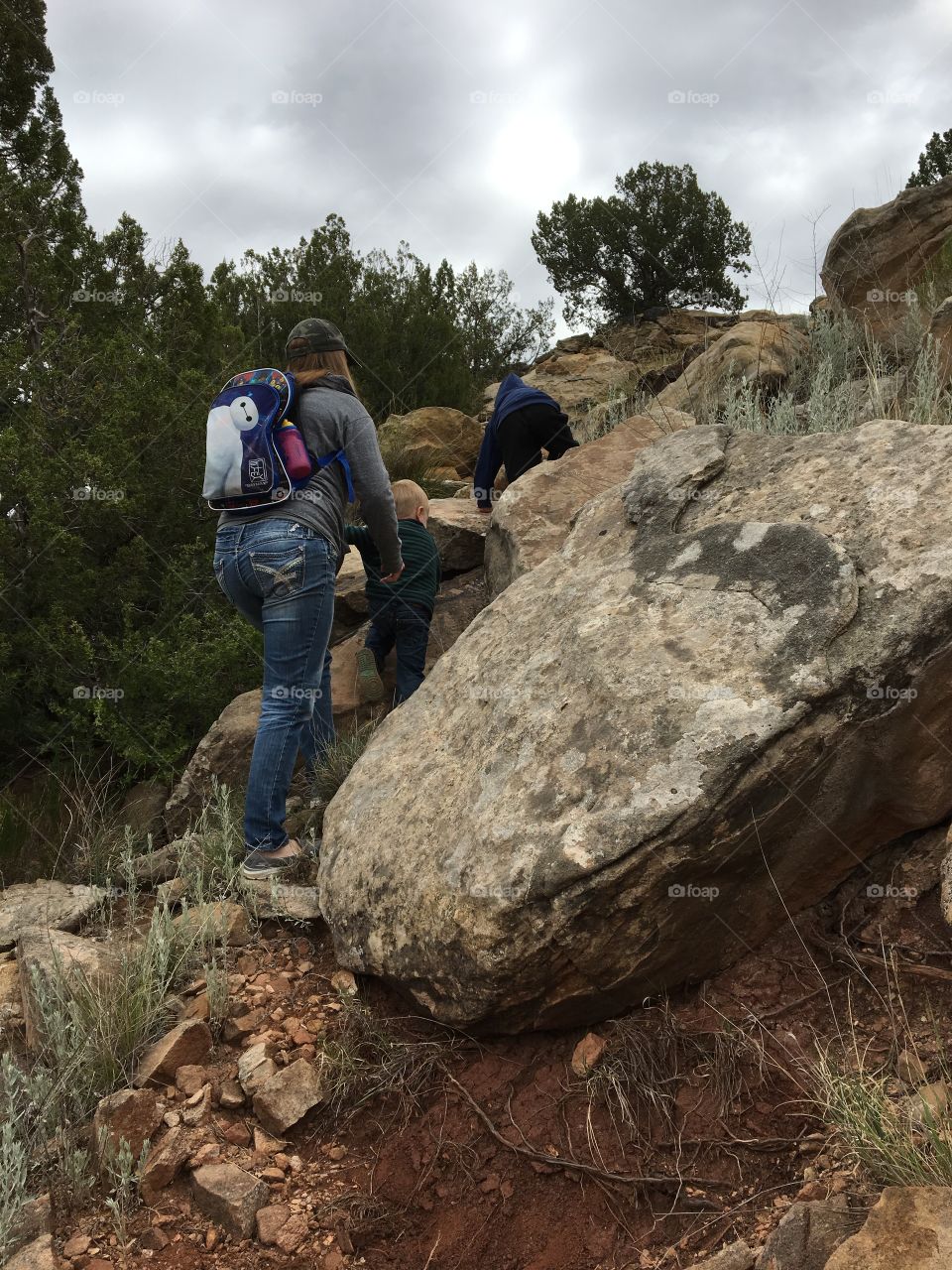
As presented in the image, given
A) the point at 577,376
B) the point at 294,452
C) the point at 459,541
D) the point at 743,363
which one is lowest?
the point at 459,541

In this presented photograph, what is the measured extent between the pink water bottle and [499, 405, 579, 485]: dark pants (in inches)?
108

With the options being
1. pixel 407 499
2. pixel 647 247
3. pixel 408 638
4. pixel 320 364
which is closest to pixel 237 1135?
pixel 320 364

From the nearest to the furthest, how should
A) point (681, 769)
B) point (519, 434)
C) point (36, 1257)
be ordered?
1. point (36, 1257)
2. point (681, 769)
3. point (519, 434)

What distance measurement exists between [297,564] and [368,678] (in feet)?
6.26

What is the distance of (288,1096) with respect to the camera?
8.87 ft

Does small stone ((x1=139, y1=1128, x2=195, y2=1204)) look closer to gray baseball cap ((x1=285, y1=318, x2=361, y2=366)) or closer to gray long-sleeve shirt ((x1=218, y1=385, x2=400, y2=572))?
gray long-sleeve shirt ((x1=218, y1=385, x2=400, y2=572))

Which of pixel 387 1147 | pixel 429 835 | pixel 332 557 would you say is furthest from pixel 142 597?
pixel 387 1147

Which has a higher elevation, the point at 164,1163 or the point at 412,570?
the point at 412,570

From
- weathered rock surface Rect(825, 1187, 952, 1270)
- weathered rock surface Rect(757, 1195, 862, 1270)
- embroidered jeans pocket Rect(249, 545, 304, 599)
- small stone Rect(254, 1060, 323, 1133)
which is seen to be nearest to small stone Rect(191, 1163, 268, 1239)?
small stone Rect(254, 1060, 323, 1133)

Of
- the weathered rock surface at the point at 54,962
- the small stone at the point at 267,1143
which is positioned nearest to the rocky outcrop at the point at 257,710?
the weathered rock surface at the point at 54,962

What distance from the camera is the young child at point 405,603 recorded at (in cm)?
512

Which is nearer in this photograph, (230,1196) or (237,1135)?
(230,1196)

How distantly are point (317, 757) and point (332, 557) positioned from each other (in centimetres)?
109

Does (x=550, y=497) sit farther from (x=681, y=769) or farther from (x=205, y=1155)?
(x=205, y=1155)
